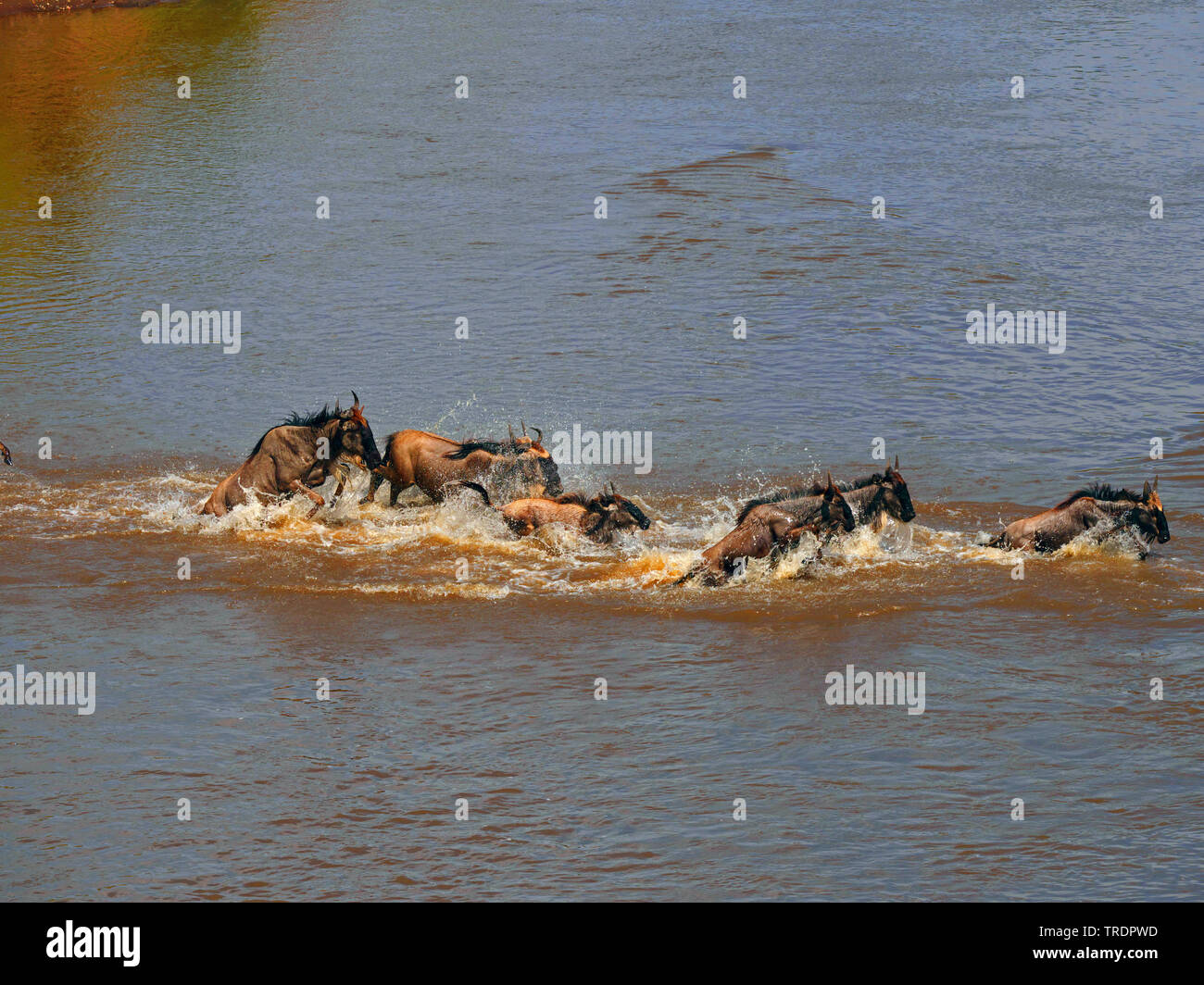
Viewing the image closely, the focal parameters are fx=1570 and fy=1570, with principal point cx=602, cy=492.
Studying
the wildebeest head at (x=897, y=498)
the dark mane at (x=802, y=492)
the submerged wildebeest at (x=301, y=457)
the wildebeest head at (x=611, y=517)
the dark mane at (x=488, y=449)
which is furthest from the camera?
the submerged wildebeest at (x=301, y=457)

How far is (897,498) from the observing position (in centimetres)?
1350

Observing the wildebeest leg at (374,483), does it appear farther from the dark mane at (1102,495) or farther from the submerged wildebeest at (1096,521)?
the dark mane at (1102,495)

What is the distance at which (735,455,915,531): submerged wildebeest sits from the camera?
1341 cm

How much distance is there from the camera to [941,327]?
67.9ft

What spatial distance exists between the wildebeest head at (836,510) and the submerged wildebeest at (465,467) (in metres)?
2.79

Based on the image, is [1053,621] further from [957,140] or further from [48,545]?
[957,140]

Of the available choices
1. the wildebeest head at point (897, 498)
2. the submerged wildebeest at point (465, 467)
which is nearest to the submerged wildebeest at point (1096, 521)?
the wildebeest head at point (897, 498)

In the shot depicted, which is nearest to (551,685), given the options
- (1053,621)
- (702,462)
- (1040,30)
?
(1053,621)

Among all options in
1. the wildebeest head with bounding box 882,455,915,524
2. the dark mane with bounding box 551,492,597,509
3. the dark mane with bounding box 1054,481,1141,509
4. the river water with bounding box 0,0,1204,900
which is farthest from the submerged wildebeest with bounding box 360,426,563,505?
the dark mane with bounding box 1054,481,1141,509

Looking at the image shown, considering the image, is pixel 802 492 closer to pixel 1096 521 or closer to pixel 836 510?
pixel 836 510

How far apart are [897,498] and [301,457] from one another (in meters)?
5.58

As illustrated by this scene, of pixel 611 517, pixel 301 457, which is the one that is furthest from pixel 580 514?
pixel 301 457

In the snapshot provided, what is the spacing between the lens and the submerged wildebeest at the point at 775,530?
13117mm

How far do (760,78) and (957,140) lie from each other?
6594mm
